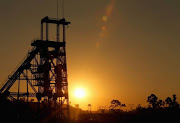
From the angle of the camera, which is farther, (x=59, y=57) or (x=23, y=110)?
(x=59, y=57)

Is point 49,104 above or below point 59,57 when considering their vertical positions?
below

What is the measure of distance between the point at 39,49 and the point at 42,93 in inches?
358

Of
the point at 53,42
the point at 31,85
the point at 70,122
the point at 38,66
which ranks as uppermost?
the point at 53,42

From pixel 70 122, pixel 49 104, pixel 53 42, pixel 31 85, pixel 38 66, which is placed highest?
pixel 53 42

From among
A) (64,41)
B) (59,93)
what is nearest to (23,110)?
(59,93)

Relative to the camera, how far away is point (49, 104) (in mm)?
60000

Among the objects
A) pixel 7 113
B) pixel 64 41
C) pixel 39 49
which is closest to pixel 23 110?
pixel 7 113

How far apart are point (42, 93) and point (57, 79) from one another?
4.19 meters

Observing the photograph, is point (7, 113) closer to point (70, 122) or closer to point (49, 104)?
point (49, 104)

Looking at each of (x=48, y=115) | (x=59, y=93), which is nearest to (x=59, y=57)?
(x=59, y=93)

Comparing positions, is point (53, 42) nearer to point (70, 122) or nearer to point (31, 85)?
point (31, 85)

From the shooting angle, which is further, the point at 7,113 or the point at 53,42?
the point at 53,42

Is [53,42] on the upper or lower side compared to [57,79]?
upper

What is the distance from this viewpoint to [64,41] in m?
62.1
